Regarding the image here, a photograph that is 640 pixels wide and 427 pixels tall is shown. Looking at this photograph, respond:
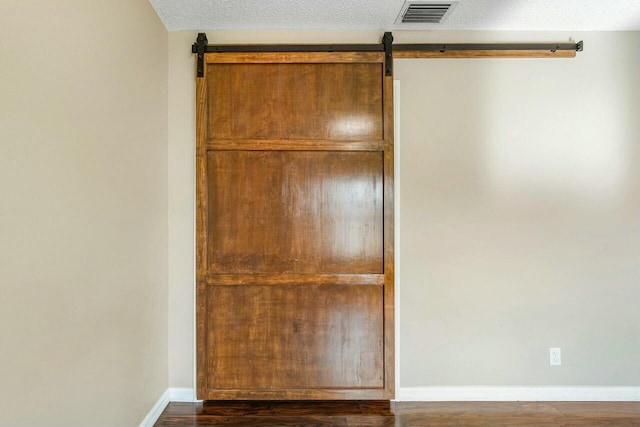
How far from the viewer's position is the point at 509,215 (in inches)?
101

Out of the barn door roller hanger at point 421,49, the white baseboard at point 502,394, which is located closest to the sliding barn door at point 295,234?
the barn door roller hanger at point 421,49

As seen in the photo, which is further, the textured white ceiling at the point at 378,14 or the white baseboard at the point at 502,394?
the white baseboard at the point at 502,394

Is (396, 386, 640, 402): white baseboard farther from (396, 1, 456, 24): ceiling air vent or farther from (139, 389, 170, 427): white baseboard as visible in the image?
(396, 1, 456, 24): ceiling air vent

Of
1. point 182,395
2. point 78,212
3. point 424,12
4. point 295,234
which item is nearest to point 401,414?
point 295,234

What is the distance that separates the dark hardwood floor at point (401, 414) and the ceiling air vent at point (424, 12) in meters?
2.41

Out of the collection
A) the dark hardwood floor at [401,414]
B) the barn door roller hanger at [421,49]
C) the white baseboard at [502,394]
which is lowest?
the dark hardwood floor at [401,414]

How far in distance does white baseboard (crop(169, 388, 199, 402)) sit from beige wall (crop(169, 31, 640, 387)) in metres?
0.04

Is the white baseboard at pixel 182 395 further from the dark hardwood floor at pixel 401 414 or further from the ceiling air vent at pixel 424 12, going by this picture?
the ceiling air vent at pixel 424 12

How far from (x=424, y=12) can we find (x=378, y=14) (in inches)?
10.6

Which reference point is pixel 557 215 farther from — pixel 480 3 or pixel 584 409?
pixel 480 3

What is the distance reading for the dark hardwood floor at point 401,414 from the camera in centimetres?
232

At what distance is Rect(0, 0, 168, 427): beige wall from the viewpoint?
3.86 ft

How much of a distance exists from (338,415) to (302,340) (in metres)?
0.49

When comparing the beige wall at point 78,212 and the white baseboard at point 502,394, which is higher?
the beige wall at point 78,212
